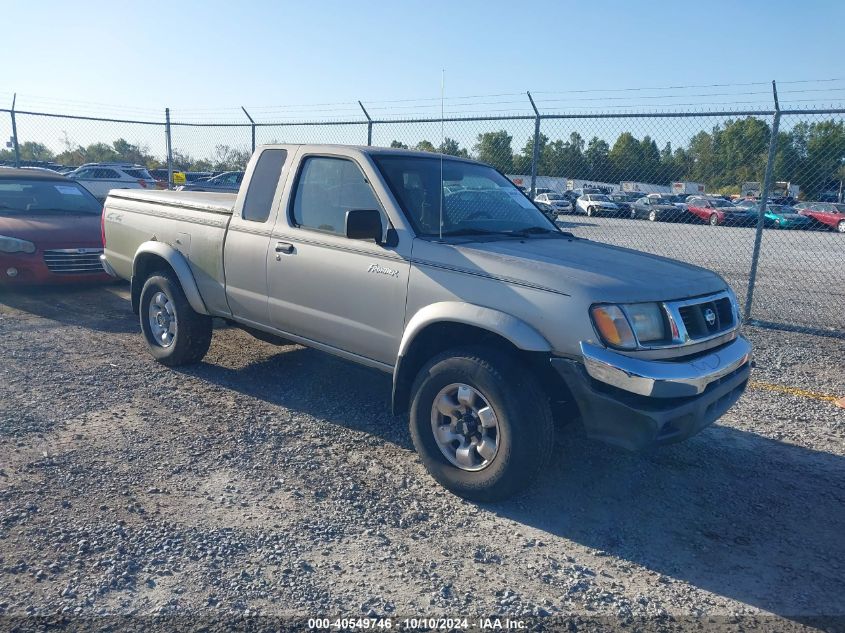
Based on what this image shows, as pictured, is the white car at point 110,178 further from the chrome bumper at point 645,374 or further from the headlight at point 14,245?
→ the chrome bumper at point 645,374

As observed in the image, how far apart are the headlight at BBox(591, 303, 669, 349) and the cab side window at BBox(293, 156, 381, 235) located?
169 cm

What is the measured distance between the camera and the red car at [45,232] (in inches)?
322

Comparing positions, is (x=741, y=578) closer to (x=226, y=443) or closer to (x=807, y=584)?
(x=807, y=584)

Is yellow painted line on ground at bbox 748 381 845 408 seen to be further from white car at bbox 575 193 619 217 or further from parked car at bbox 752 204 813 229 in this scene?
white car at bbox 575 193 619 217

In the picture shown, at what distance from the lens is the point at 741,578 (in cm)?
326

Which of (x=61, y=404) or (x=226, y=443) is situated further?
(x=61, y=404)

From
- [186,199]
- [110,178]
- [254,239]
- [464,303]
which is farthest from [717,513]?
[110,178]

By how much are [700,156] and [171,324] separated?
8.78m

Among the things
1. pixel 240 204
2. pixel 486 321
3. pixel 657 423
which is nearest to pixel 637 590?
pixel 657 423

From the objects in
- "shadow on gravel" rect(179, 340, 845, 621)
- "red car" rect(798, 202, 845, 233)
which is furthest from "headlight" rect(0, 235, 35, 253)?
"red car" rect(798, 202, 845, 233)

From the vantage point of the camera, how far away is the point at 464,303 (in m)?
3.88

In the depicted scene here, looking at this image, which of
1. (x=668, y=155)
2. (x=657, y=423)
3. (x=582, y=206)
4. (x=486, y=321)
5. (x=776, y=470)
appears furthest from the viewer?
(x=582, y=206)

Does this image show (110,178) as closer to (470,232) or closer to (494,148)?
(494,148)

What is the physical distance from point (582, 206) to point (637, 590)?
24.8 metres
